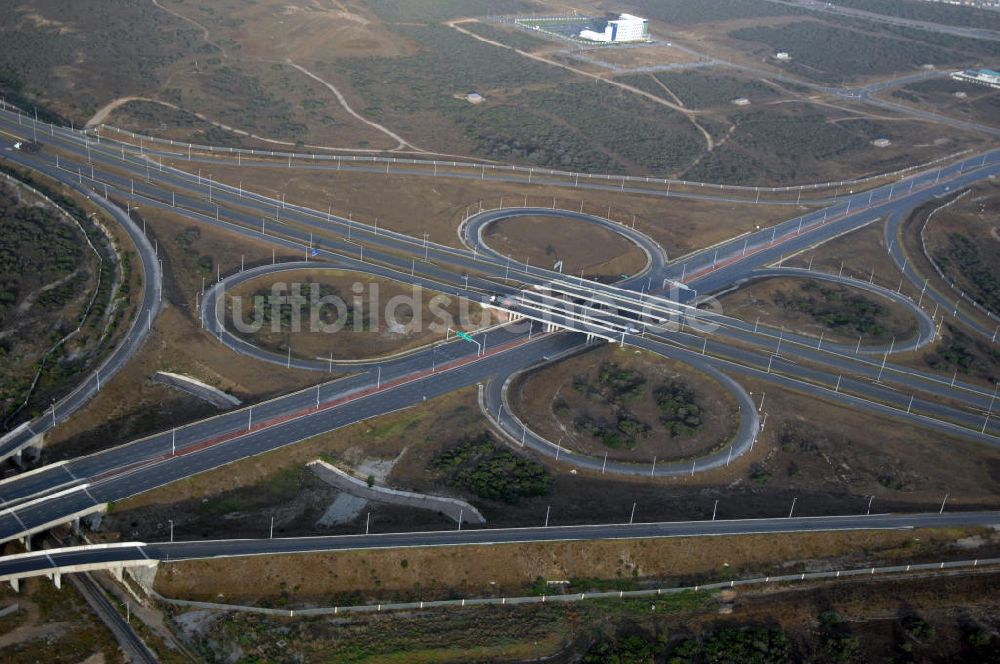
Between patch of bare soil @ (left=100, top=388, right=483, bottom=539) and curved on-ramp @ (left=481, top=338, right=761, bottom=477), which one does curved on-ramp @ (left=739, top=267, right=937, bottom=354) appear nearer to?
curved on-ramp @ (left=481, top=338, right=761, bottom=477)

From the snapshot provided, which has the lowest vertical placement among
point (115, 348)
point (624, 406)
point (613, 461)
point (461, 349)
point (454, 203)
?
point (613, 461)

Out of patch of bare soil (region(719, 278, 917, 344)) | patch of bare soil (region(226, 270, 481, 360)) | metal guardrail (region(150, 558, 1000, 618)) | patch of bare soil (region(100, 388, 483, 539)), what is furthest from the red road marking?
patch of bare soil (region(719, 278, 917, 344))

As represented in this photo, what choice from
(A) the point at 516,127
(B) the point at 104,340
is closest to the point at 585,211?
(A) the point at 516,127

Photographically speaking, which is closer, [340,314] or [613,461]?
[613,461]

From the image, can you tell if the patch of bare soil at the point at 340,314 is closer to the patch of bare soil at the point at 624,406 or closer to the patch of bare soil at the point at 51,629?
the patch of bare soil at the point at 624,406

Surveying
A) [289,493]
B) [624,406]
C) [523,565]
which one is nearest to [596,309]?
[624,406]

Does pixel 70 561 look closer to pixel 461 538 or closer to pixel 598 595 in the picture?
pixel 461 538

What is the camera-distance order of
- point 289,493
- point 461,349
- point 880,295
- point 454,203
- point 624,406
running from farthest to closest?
1. point 454,203
2. point 880,295
3. point 461,349
4. point 624,406
5. point 289,493

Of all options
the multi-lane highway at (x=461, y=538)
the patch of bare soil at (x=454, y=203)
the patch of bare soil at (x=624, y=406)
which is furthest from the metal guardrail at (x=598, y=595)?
the patch of bare soil at (x=454, y=203)

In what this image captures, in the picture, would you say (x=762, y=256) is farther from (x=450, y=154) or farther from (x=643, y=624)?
(x=643, y=624)

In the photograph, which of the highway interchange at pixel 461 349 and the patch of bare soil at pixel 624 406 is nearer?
the highway interchange at pixel 461 349
